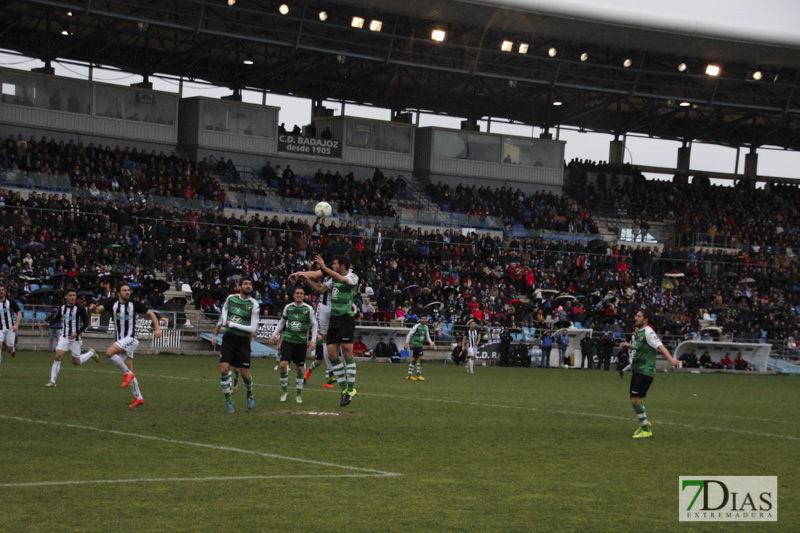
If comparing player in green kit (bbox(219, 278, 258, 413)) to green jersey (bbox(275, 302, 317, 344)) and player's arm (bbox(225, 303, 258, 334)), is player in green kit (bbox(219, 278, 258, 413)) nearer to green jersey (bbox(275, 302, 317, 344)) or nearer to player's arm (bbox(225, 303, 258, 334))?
player's arm (bbox(225, 303, 258, 334))

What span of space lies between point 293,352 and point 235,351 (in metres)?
2.17

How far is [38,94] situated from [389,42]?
57.2ft

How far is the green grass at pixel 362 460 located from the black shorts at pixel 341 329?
1.29 meters

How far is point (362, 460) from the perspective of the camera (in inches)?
495

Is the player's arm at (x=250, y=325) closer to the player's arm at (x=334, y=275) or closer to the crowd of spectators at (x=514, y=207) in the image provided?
the player's arm at (x=334, y=275)

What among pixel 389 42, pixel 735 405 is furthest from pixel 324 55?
pixel 735 405

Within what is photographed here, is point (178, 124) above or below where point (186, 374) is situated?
above

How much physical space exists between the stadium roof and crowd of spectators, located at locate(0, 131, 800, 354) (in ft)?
20.7

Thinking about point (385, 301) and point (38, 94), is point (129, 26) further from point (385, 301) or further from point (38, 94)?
point (385, 301)

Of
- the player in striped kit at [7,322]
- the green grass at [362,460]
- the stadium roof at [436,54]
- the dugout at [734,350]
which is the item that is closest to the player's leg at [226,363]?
the green grass at [362,460]

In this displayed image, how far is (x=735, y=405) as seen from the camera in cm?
2562

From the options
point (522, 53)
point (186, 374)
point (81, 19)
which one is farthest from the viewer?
point (522, 53)

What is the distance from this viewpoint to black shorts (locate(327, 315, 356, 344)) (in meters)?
17.4

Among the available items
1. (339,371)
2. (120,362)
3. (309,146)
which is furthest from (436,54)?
(120,362)
